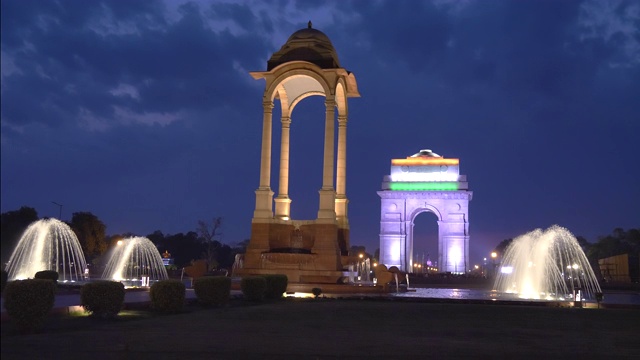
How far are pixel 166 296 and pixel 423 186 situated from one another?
70.2m

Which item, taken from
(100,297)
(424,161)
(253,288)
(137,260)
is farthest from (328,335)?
(424,161)

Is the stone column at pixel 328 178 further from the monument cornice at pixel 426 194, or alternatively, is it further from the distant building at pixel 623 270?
→ the monument cornice at pixel 426 194

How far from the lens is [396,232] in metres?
83.4

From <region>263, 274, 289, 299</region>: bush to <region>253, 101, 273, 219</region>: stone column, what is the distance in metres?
10.4

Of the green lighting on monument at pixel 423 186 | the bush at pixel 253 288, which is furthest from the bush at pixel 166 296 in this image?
the green lighting on monument at pixel 423 186

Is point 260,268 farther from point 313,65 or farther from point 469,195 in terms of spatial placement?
point 469,195

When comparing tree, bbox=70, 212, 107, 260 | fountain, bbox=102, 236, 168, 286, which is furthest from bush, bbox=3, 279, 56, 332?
tree, bbox=70, 212, 107, 260

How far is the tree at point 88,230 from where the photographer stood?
172 feet

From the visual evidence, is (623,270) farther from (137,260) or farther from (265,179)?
(137,260)

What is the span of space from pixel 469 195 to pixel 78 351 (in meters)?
77.4

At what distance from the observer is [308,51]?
3366 cm

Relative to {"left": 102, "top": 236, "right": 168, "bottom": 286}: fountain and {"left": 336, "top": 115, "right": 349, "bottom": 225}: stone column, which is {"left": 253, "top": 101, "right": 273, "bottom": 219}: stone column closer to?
{"left": 336, "top": 115, "right": 349, "bottom": 225}: stone column

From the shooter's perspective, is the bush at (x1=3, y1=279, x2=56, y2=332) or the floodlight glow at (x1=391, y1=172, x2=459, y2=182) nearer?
the bush at (x1=3, y1=279, x2=56, y2=332)

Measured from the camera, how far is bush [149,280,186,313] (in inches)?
600
